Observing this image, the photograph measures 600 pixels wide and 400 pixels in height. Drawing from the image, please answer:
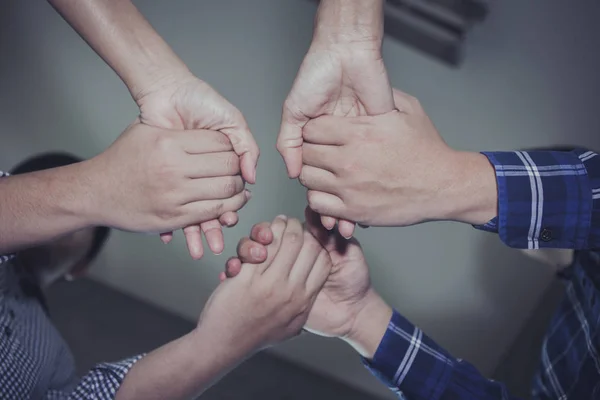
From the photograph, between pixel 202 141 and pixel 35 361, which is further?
pixel 35 361

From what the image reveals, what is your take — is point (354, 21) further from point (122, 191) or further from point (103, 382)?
point (103, 382)

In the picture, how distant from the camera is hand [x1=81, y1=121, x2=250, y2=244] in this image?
32.2 inches

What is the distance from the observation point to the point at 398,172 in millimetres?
795

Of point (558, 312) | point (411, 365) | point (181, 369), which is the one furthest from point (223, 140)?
point (558, 312)

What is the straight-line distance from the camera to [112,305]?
6.35ft

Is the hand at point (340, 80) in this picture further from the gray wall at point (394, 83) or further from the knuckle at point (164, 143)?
the gray wall at point (394, 83)

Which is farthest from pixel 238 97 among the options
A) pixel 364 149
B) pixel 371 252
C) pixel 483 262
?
pixel 483 262

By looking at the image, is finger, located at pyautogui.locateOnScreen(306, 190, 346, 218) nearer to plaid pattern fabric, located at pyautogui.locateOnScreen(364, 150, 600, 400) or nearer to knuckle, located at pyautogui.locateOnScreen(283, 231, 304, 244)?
knuckle, located at pyautogui.locateOnScreen(283, 231, 304, 244)

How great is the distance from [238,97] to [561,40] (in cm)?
74

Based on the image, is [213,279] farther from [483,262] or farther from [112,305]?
[483,262]

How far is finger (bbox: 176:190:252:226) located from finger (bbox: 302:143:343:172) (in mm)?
141

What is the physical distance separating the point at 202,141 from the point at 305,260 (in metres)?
0.26

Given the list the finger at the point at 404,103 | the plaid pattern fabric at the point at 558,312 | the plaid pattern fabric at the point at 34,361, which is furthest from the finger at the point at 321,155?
the plaid pattern fabric at the point at 34,361

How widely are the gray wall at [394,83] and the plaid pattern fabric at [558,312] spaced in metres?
0.35
